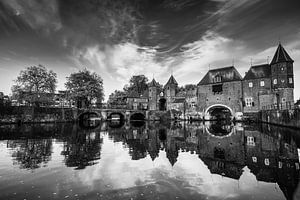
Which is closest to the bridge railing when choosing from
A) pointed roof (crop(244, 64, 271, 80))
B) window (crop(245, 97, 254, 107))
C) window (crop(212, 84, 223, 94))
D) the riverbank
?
window (crop(245, 97, 254, 107))

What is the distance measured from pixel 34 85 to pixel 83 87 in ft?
32.2

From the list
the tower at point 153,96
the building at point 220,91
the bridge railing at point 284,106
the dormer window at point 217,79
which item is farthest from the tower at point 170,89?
the bridge railing at point 284,106

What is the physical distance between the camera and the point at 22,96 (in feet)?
125

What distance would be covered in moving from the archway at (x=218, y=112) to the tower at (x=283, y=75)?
10450 millimetres

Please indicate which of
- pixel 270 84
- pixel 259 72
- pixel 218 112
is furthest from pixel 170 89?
pixel 270 84

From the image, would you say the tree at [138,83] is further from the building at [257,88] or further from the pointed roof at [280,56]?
the pointed roof at [280,56]

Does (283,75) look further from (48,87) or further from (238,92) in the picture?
(48,87)

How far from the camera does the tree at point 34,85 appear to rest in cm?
3812

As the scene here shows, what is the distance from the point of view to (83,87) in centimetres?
4281

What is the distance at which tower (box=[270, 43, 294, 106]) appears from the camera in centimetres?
3259

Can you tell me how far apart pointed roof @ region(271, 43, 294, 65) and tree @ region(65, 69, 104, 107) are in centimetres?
3797

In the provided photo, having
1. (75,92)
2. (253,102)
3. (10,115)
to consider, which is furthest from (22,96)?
(253,102)

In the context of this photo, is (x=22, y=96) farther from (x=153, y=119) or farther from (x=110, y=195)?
(x=110, y=195)

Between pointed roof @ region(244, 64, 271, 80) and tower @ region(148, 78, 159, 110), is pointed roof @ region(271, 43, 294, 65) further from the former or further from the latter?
tower @ region(148, 78, 159, 110)
